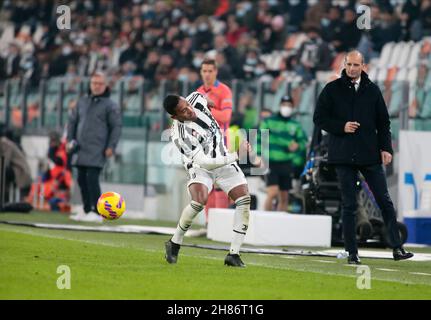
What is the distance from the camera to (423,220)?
18.9 m

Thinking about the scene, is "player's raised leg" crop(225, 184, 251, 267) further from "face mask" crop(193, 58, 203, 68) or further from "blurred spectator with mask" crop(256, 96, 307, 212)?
"face mask" crop(193, 58, 203, 68)

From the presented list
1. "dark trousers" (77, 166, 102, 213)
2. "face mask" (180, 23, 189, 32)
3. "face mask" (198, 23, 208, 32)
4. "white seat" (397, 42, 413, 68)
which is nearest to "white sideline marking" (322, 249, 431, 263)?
"dark trousers" (77, 166, 102, 213)

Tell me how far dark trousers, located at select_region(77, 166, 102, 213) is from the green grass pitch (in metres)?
4.29

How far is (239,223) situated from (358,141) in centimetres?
196

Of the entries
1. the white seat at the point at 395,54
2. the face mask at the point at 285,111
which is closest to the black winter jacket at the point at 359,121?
the face mask at the point at 285,111

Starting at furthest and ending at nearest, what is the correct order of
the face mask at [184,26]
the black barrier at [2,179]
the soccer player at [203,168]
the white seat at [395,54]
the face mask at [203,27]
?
the face mask at [184,26] → the face mask at [203,27] → the white seat at [395,54] → the black barrier at [2,179] → the soccer player at [203,168]

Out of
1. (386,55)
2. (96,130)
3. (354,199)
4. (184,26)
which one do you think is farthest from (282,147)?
(184,26)

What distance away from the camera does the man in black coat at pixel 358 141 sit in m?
14.3

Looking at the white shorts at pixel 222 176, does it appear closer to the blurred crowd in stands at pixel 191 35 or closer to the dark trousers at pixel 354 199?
the dark trousers at pixel 354 199

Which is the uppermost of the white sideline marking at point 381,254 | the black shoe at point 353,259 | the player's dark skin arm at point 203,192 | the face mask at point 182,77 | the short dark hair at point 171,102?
the face mask at point 182,77

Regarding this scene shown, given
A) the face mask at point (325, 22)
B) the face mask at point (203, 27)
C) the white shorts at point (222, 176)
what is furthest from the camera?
the face mask at point (203, 27)

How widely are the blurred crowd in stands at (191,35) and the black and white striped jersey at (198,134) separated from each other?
1118cm

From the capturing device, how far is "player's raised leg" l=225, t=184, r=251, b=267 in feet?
43.0
